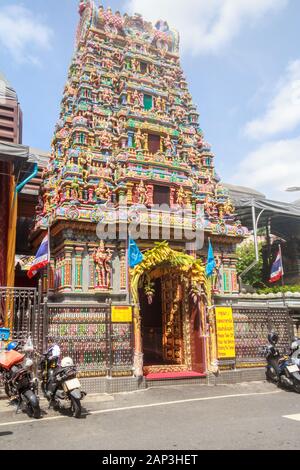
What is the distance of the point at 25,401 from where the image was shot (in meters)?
8.51

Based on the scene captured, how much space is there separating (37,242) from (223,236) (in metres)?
8.94

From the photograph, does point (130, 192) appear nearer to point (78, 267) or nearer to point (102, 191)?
point (102, 191)

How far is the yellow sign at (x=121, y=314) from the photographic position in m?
12.0

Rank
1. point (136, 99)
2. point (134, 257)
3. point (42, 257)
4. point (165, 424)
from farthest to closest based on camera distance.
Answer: point (136, 99) < point (42, 257) < point (134, 257) < point (165, 424)

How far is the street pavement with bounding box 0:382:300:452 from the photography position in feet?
20.7

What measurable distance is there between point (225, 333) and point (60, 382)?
6.40m

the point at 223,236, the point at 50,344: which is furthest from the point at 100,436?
the point at 223,236

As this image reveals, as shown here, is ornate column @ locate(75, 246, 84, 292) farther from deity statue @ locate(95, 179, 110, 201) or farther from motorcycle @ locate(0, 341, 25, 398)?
motorcycle @ locate(0, 341, 25, 398)

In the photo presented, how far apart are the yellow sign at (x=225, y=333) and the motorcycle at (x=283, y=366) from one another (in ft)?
3.89

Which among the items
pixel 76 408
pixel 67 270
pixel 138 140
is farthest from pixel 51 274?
pixel 76 408

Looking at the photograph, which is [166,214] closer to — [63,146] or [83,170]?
[83,170]

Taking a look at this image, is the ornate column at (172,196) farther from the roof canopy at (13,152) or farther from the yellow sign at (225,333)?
the roof canopy at (13,152)

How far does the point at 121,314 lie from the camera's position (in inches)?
477

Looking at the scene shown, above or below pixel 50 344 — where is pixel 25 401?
below
